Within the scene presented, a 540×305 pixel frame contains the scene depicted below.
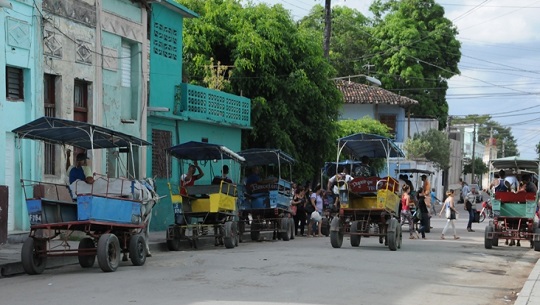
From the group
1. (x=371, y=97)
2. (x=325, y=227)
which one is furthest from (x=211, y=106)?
(x=371, y=97)

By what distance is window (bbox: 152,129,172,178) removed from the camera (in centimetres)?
2658

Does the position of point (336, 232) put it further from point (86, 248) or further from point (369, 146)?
point (86, 248)

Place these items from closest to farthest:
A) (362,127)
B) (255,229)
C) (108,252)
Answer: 1. (108,252)
2. (255,229)
3. (362,127)

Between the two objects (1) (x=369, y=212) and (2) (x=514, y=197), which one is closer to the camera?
(1) (x=369, y=212)

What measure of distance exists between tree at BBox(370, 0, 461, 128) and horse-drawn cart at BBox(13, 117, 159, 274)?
46.5 m

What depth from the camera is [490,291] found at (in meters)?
13.9

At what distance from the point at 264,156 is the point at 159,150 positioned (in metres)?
3.51

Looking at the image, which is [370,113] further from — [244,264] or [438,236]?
[244,264]

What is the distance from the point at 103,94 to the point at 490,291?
42.6ft

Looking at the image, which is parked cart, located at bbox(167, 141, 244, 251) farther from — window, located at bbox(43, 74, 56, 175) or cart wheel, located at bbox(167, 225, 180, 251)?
window, located at bbox(43, 74, 56, 175)

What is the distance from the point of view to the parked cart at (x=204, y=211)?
2041 cm

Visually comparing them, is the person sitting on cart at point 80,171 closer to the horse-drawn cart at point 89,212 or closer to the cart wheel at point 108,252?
the horse-drawn cart at point 89,212

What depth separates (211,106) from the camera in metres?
29.5

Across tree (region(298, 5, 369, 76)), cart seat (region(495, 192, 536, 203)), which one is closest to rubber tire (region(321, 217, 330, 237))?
cart seat (region(495, 192, 536, 203))
